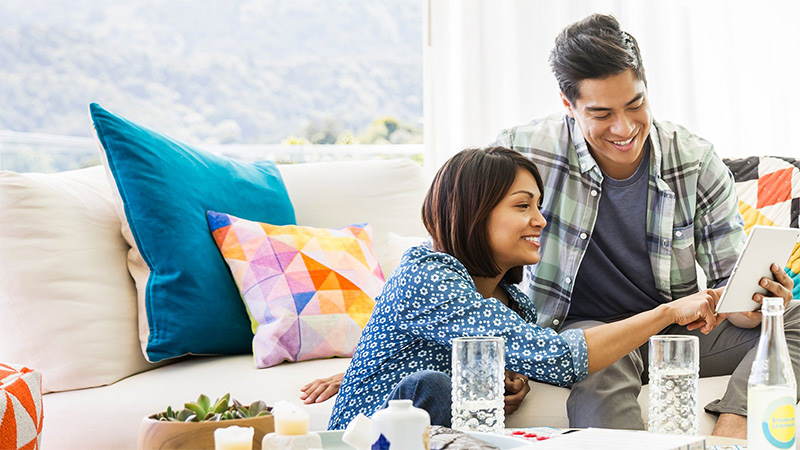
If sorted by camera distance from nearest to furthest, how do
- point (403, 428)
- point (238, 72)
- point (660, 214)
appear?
point (403, 428) → point (660, 214) → point (238, 72)

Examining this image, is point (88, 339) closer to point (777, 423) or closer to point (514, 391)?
point (514, 391)

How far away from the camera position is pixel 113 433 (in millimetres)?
1990

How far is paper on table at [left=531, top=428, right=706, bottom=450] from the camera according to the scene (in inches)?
41.9

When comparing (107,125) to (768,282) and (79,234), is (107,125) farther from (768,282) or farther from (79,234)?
(768,282)

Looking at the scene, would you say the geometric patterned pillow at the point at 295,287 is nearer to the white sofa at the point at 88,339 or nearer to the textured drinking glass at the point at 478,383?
the white sofa at the point at 88,339

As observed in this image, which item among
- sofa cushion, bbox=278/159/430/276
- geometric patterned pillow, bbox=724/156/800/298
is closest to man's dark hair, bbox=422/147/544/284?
sofa cushion, bbox=278/159/430/276

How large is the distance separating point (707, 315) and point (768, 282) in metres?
0.16

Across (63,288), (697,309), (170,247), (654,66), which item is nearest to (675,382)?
(697,309)

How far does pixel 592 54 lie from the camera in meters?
2.08

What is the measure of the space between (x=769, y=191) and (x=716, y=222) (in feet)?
1.68

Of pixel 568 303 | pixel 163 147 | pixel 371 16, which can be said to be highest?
pixel 371 16

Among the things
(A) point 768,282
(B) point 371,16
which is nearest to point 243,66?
(B) point 371,16

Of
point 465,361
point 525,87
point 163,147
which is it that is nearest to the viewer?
point 465,361

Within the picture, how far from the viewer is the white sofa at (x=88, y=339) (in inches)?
78.9
